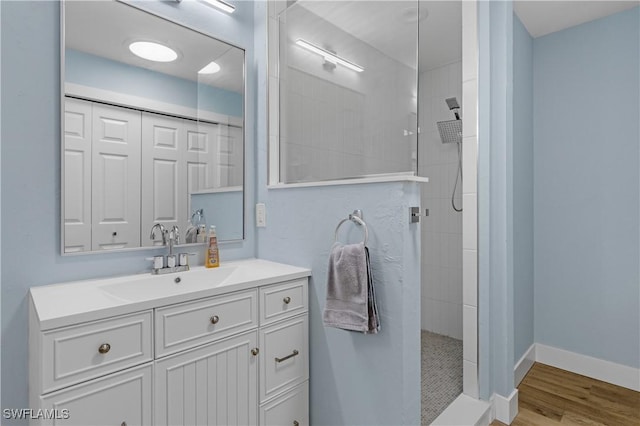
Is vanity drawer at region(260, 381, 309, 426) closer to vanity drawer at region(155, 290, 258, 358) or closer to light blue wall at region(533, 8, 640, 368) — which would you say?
vanity drawer at region(155, 290, 258, 358)

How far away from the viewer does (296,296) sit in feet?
5.10

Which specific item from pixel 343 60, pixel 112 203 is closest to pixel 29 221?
pixel 112 203

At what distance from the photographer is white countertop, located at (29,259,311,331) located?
99 cm

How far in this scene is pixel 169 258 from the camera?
1541 mm

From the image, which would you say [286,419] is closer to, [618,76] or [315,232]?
[315,232]

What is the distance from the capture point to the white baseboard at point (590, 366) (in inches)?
87.4

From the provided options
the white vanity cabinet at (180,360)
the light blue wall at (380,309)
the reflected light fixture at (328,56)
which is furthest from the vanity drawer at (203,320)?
the reflected light fixture at (328,56)

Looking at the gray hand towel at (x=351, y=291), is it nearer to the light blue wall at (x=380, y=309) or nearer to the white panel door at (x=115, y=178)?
the light blue wall at (x=380, y=309)

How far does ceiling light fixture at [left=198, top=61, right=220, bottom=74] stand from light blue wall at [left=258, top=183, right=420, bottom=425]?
77 cm

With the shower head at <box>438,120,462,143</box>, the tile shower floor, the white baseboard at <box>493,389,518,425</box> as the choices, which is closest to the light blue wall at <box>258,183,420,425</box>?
the tile shower floor

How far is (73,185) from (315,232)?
39.6 inches

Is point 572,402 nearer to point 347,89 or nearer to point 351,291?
point 351,291

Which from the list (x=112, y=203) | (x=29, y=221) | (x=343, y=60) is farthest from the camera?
(x=343, y=60)

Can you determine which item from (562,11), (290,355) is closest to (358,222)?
(290,355)
